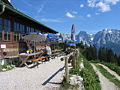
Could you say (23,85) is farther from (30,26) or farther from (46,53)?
(30,26)

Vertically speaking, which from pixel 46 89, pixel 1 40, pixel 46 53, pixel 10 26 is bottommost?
pixel 46 89

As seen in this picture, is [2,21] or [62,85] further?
[2,21]

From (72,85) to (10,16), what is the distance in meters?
8.32

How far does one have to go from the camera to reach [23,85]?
5.00 meters

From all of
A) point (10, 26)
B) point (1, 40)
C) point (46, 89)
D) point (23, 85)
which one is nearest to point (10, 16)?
point (10, 26)

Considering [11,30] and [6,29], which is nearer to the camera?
[6,29]

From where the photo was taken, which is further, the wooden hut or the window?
the window

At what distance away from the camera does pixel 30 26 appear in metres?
14.4

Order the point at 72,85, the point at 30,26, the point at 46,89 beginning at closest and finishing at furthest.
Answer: the point at 46,89
the point at 72,85
the point at 30,26

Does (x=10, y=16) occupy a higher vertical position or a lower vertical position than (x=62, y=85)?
higher

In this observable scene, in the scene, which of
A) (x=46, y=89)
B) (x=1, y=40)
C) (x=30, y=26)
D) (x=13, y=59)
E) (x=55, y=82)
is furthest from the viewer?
(x=30, y=26)

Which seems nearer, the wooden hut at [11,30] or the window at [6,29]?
the wooden hut at [11,30]

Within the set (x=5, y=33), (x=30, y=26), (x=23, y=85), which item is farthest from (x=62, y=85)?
(x=30, y=26)

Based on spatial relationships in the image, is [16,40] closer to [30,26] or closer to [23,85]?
[30,26]
